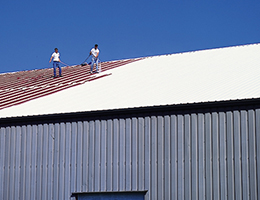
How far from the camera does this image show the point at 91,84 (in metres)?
25.2

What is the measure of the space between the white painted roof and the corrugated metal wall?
755 mm

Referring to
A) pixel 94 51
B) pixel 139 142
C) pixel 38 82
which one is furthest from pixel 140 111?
pixel 94 51

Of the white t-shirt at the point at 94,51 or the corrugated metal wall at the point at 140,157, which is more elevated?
the white t-shirt at the point at 94,51

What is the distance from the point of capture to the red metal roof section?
2461 cm

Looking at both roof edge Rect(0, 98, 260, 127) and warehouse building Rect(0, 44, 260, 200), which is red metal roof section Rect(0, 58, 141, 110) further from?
roof edge Rect(0, 98, 260, 127)

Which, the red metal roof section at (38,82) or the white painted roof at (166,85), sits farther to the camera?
the red metal roof section at (38,82)

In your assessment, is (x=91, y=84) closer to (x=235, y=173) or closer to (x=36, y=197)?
(x=36, y=197)

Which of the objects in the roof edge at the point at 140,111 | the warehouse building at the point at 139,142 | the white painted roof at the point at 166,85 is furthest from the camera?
the white painted roof at the point at 166,85

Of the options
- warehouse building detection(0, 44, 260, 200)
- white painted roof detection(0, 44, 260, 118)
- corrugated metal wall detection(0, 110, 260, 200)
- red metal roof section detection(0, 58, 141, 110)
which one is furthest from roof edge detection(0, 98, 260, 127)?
red metal roof section detection(0, 58, 141, 110)

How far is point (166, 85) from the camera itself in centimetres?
2261

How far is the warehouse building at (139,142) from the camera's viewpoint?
17578mm

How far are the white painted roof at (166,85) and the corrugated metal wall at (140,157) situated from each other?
0.75 meters

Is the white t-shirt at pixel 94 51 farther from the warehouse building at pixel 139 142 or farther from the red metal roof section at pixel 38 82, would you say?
the warehouse building at pixel 139 142

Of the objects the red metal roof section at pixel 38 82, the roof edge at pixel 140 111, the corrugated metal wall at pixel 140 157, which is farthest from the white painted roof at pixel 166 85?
the red metal roof section at pixel 38 82
